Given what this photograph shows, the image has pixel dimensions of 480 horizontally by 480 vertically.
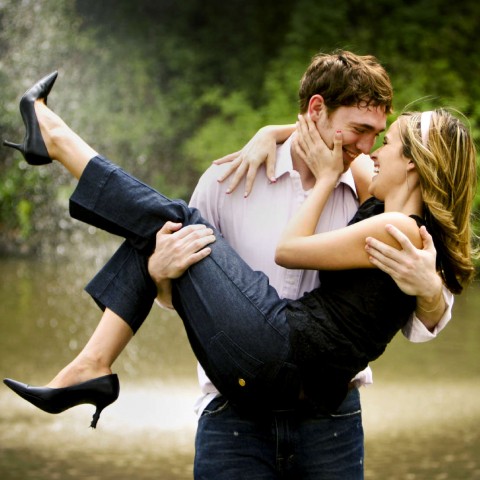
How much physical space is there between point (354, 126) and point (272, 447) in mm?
703

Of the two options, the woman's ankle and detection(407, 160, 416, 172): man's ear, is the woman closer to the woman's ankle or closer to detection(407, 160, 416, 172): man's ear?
detection(407, 160, 416, 172): man's ear

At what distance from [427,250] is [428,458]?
104 inches

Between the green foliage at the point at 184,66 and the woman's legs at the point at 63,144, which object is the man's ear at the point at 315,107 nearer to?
the woman's legs at the point at 63,144

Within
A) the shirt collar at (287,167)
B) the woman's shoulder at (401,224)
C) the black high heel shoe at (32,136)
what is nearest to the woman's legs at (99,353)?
the black high heel shoe at (32,136)

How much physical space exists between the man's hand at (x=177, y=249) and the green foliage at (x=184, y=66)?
982 centimetres

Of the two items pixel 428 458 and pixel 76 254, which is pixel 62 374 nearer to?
pixel 428 458

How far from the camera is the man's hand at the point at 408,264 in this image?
1.94m

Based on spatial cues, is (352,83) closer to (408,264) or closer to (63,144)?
(408,264)

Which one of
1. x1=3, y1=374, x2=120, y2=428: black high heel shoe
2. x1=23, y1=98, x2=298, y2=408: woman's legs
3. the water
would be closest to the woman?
x1=23, y1=98, x2=298, y2=408: woman's legs

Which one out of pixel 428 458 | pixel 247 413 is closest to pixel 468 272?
pixel 247 413

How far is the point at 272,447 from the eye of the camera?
78.6 inches

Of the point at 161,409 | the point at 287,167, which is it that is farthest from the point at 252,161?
the point at 161,409

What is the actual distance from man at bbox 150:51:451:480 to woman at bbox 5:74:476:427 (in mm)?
49

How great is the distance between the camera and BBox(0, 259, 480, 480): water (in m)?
4.29
